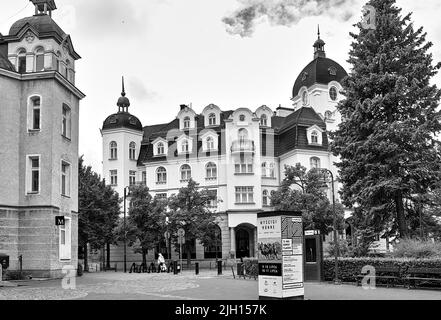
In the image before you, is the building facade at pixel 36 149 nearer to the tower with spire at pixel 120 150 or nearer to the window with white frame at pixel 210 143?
the window with white frame at pixel 210 143

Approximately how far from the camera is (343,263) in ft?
86.2

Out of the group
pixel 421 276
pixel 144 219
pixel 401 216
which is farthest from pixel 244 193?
pixel 421 276

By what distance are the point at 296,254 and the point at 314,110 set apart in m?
45.8

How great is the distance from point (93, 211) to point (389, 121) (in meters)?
26.9

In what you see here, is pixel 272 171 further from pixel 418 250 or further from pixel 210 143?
pixel 418 250

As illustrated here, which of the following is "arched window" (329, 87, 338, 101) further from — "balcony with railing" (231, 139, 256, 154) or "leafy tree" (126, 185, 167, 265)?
"leafy tree" (126, 185, 167, 265)

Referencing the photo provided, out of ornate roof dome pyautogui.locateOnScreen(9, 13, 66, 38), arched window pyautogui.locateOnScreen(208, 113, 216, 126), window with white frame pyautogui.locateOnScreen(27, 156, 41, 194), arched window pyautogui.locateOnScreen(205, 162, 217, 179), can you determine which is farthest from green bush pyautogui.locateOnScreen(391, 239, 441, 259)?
arched window pyautogui.locateOnScreen(208, 113, 216, 126)

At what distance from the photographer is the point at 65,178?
32.3 m

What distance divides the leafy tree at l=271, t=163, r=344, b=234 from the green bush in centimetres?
1941

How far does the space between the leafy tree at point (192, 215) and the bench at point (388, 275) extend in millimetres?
26410

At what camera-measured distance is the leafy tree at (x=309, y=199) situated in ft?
153

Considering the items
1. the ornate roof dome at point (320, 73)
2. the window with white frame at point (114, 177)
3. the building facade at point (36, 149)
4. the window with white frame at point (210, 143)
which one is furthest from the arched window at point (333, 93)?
the building facade at point (36, 149)
